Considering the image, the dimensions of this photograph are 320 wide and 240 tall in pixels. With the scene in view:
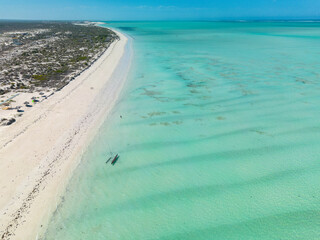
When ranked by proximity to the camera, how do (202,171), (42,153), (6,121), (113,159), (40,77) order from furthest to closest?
(40,77) < (6,121) < (42,153) < (113,159) < (202,171)

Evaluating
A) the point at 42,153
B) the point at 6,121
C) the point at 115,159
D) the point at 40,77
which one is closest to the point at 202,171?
the point at 115,159

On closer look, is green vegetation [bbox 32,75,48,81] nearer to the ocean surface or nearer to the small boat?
the ocean surface

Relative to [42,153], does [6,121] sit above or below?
above

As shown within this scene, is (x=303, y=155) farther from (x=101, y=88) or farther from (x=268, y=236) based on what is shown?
(x=101, y=88)

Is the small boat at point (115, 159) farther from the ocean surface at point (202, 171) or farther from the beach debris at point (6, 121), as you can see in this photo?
the beach debris at point (6, 121)

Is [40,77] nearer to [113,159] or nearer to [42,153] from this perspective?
[42,153]

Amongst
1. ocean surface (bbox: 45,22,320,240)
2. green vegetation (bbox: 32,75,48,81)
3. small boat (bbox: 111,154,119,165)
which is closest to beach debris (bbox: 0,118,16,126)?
ocean surface (bbox: 45,22,320,240)
